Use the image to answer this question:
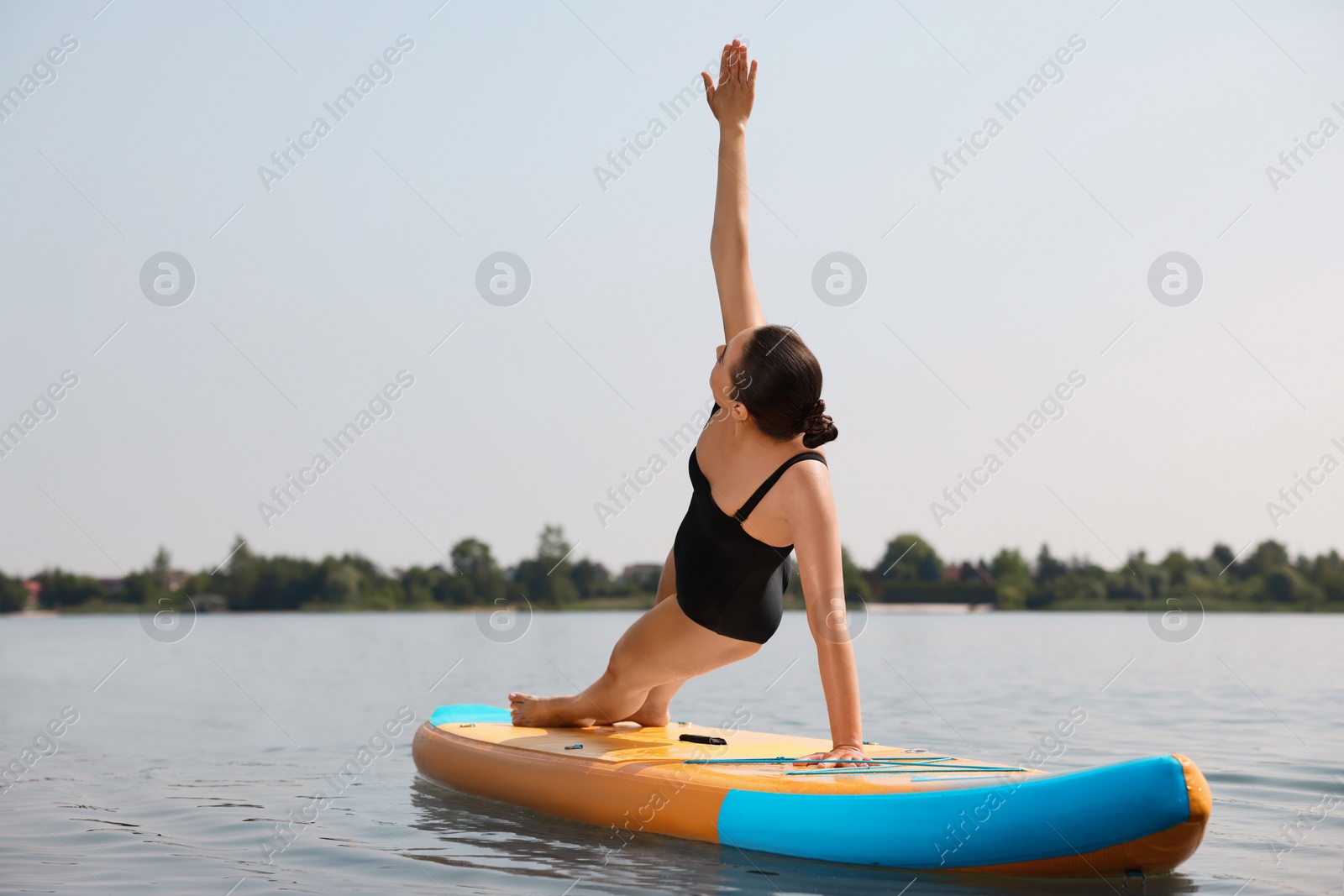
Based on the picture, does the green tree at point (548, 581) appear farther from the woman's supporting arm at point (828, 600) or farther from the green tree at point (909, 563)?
the woman's supporting arm at point (828, 600)

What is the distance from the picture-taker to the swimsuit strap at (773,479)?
3.53 m

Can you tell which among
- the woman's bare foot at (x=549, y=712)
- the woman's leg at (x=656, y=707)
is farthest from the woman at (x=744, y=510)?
the woman's bare foot at (x=549, y=712)

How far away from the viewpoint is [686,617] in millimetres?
3928

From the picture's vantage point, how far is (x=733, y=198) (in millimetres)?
3932

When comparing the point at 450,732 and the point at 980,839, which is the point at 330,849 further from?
the point at 980,839

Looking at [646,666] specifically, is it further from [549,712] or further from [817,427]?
[817,427]

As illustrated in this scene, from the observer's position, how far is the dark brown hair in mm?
3406

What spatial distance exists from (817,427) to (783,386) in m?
0.20

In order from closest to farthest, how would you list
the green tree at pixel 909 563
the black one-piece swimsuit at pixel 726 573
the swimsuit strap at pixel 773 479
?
the swimsuit strap at pixel 773 479 → the black one-piece swimsuit at pixel 726 573 → the green tree at pixel 909 563

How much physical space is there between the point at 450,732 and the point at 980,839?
2909 mm

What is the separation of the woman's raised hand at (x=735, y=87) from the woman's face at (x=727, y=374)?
3.08ft

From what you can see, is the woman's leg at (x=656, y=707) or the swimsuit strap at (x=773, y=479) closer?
the swimsuit strap at (x=773, y=479)

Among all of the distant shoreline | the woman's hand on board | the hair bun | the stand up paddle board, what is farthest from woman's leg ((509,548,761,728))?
the distant shoreline

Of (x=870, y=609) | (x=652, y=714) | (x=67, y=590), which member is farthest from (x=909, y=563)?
(x=652, y=714)
